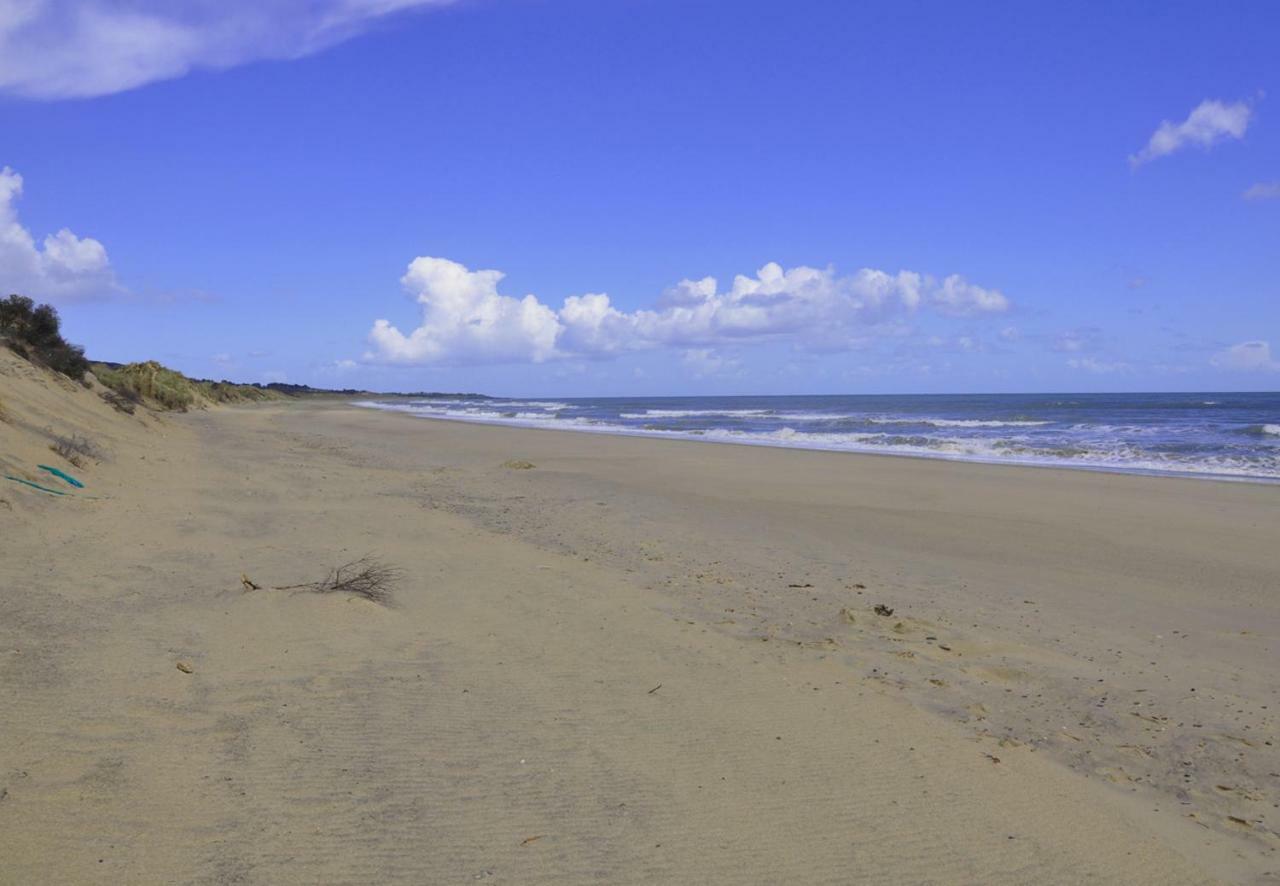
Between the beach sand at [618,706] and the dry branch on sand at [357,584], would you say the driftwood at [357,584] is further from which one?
the beach sand at [618,706]

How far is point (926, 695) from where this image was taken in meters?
5.40

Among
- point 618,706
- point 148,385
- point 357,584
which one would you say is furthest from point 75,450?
point 148,385

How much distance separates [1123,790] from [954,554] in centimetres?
606

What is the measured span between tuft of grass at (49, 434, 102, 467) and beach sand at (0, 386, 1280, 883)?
4.24 ft

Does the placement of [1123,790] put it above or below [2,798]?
below

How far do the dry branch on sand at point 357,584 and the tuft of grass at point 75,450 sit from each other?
628 centimetres

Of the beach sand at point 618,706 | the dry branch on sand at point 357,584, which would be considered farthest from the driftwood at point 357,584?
the beach sand at point 618,706

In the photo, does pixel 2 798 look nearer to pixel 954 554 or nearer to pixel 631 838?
pixel 631 838

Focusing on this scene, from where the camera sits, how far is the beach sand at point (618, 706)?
3.45 meters

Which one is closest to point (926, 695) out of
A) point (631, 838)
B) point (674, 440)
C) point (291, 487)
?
point (631, 838)

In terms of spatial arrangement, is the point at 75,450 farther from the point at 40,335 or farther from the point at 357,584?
the point at 40,335

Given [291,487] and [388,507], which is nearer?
[388,507]

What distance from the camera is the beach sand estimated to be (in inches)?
136

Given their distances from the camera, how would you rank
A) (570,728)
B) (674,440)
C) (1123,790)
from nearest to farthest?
(1123,790), (570,728), (674,440)
